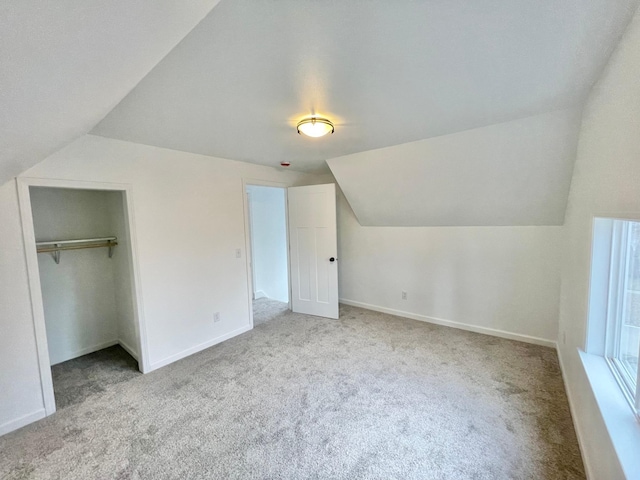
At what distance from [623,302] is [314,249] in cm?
309

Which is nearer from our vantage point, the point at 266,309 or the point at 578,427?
the point at 578,427

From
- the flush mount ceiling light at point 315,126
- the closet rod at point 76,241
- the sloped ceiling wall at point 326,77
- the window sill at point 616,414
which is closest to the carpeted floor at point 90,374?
the closet rod at point 76,241

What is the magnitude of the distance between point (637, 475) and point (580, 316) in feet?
3.93

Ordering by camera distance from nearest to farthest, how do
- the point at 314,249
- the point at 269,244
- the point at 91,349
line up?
the point at 91,349 → the point at 314,249 → the point at 269,244

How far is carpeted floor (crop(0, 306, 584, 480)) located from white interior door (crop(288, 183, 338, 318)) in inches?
43.1

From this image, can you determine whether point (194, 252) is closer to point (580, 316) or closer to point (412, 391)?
point (412, 391)

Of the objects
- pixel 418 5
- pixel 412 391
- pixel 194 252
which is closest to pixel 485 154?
pixel 418 5

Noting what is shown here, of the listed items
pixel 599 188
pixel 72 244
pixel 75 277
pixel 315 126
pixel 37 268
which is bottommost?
pixel 75 277

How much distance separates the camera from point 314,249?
406 centimetres

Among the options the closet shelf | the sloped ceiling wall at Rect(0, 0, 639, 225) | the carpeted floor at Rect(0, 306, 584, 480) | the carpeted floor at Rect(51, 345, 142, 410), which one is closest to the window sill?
the carpeted floor at Rect(0, 306, 584, 480)

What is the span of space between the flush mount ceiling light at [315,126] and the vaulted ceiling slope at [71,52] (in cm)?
115

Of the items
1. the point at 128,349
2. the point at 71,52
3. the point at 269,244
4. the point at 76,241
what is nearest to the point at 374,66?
the point at 71,52

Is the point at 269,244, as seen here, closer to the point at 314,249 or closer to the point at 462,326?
the point at 314,249

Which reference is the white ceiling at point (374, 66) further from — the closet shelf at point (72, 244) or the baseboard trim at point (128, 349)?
the baseboard trim at point (128, 349)
